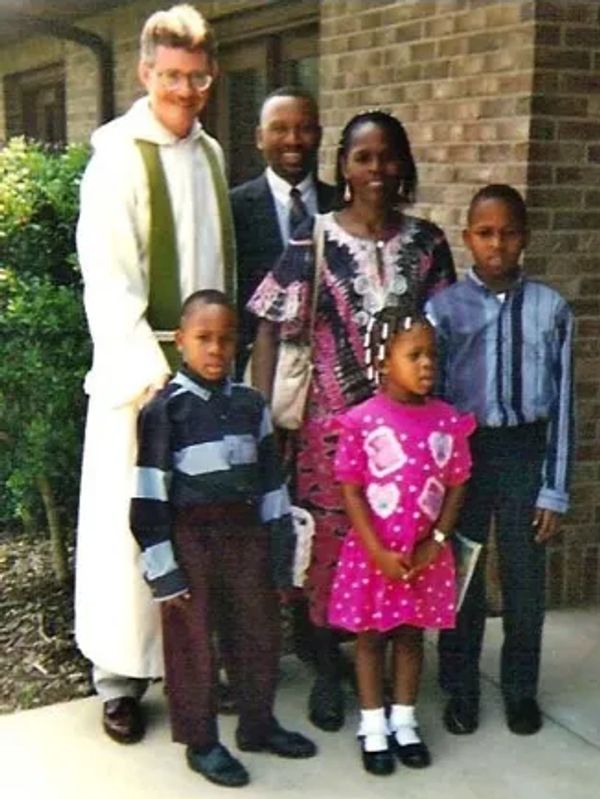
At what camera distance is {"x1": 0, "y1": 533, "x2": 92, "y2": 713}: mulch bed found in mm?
4121

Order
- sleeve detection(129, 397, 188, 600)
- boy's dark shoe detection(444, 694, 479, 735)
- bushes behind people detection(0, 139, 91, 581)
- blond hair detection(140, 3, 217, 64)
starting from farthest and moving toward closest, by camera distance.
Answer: bushes behind people detection(0, 139, 91, 581), boy's dark shoe detection(444, 694, 479, 735), blond hair detection(140, 3, 217, 64), sleeve detection(129, 397, 188, 600)

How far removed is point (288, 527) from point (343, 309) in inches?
24.4

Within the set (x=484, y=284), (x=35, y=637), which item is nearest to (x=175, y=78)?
(x=484, y=284)

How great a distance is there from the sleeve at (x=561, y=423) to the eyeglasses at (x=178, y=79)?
1.18 m

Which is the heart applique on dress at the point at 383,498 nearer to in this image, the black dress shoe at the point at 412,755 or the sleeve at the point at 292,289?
the sleeve at the point at 292,289

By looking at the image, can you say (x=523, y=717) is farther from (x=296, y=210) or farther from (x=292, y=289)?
(x=296, y=210)

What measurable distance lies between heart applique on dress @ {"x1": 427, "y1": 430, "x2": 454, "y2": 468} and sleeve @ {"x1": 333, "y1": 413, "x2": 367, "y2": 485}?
182mm

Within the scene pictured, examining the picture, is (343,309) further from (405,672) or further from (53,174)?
(53,174)

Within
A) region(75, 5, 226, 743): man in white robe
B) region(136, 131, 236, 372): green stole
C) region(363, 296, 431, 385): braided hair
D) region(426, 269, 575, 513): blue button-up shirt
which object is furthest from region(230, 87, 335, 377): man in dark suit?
region(426, 269, 575, 513): blue button-up shirt

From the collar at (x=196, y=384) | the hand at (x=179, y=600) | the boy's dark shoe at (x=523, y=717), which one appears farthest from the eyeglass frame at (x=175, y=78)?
the boy's dark shoe at (x=523, y=717)

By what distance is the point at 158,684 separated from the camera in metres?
3.96

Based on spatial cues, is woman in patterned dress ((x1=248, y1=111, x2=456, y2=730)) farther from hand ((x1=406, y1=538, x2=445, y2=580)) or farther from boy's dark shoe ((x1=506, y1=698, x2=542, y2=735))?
boy's dark shoe ((x1=506, y1=698, x2=542, y2=735))

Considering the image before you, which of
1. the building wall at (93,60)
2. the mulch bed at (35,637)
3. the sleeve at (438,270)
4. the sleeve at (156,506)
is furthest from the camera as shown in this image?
the building wall at (93,60)

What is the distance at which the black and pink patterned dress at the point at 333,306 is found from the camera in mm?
3428
